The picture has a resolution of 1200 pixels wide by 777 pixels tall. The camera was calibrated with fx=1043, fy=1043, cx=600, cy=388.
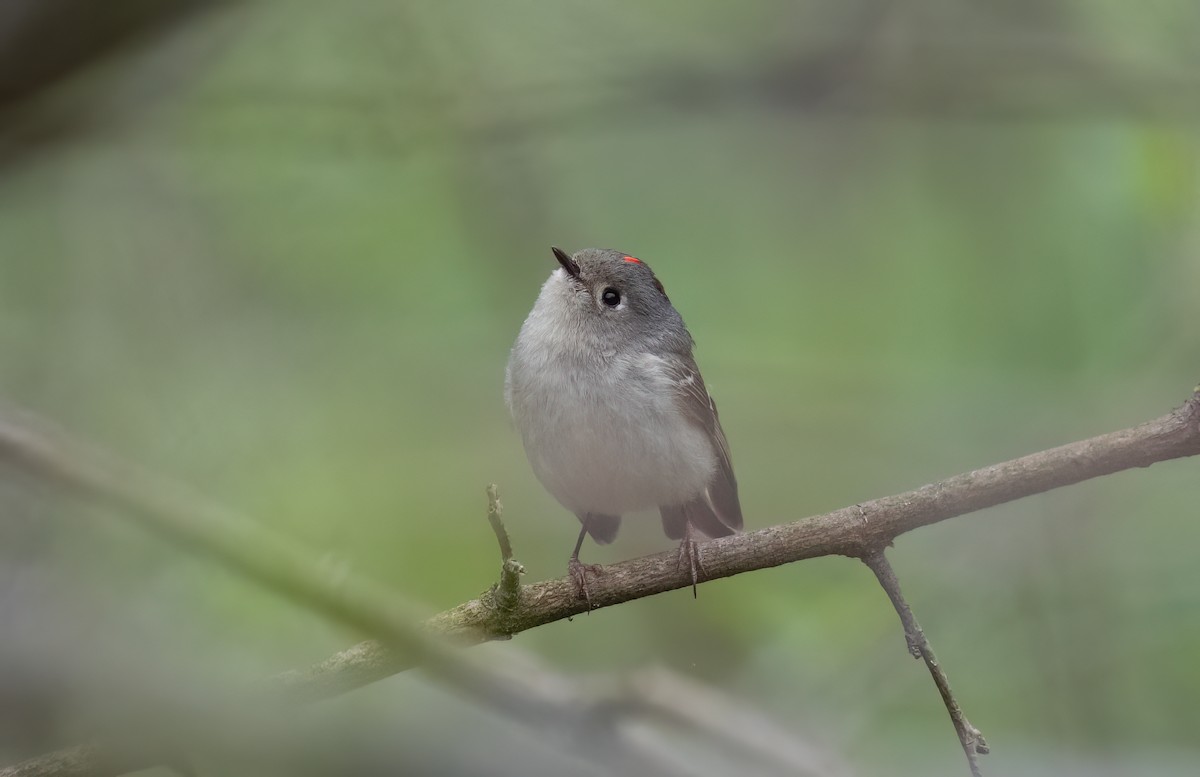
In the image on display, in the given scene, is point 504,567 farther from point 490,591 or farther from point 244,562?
point 244,562

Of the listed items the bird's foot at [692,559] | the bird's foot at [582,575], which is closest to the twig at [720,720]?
the bird's foot at [582,575]

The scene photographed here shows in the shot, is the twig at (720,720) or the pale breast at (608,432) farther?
the pale breast at (608,432)

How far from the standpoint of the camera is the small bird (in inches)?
129

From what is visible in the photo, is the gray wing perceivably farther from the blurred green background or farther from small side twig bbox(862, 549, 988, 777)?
small side twig bbox(862, 549, 988, 777)

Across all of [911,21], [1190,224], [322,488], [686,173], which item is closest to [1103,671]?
[1190,224]

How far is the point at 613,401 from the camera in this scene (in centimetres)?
329

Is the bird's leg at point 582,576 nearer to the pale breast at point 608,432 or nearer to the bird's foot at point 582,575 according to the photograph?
the bird's foot at point 582,575

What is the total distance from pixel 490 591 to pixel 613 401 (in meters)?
0.97

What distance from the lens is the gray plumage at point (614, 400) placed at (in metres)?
3.29

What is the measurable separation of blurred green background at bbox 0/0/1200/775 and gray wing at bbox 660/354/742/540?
18.0 inches

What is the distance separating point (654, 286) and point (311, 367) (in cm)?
217

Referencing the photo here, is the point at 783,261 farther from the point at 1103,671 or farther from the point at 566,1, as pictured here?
the point at 1103,671

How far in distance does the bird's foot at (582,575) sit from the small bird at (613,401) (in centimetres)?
3

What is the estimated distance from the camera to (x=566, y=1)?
4961mm
